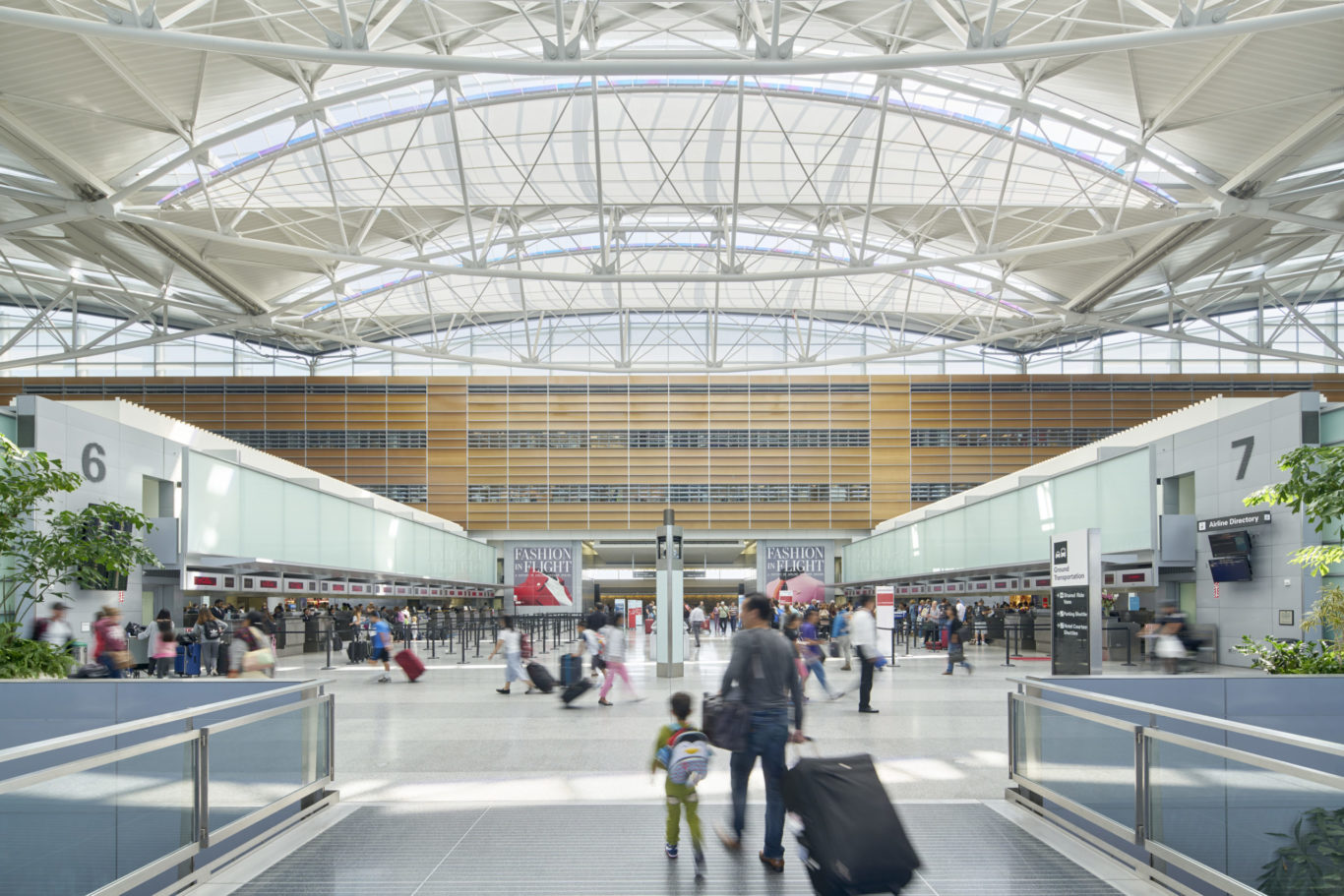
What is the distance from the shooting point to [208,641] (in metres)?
20.2

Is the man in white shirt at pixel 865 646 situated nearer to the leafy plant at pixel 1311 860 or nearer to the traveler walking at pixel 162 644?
the leafy plant at pixel 1311 860

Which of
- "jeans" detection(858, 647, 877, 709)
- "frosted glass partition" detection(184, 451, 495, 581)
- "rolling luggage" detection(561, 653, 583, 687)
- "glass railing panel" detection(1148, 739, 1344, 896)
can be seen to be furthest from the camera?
"frosted glass partition" detection(184, 451, 495, 581)

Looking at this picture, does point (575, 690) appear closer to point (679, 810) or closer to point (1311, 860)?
point (679, 810)

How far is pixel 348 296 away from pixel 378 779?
3742cm

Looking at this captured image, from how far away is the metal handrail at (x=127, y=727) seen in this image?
4.54 m

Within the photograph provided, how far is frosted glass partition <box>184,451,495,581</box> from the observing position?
2333 centimetres

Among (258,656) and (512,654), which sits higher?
(258,656)

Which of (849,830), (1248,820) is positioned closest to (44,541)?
(849,830)

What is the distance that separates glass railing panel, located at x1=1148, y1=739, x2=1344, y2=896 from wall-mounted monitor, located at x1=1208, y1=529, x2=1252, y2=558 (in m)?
17.3

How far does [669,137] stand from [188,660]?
1759 cm

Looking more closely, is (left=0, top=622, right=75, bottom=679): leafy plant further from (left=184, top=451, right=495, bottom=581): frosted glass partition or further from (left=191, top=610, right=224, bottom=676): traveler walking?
(left=184, top=451, right=495, bottom=581): frosted glass partition

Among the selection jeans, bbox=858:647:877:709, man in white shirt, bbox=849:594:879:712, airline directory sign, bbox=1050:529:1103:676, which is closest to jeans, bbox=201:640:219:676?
man in white shirt, bbox=849:594:879:712

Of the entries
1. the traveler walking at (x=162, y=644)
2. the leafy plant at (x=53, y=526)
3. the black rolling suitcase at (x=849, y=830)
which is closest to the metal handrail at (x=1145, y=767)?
the black rolling suitcase at (x=849, y=830)

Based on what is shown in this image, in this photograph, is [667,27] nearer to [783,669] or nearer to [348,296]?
[783,669]
